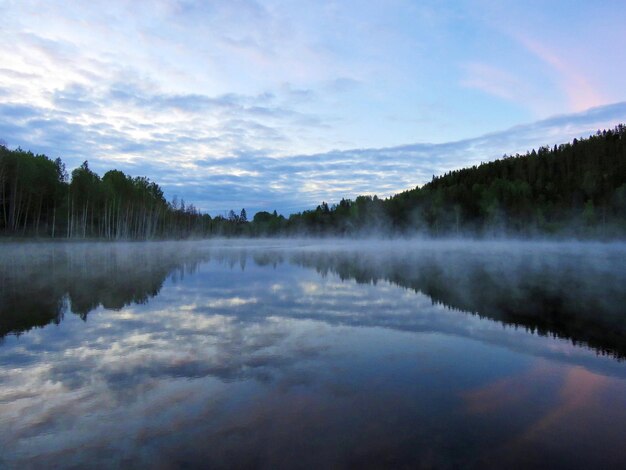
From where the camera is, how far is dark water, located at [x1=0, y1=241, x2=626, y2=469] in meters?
5.42

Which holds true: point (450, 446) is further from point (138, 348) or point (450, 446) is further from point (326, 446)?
point (138, 348)

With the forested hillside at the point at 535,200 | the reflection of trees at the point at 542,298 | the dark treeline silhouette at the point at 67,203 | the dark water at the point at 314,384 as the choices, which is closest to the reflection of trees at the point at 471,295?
the reflection of trees at the point at 542,298

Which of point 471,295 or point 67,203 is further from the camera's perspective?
point 67,203

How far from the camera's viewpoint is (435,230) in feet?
446

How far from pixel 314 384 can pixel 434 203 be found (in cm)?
13772

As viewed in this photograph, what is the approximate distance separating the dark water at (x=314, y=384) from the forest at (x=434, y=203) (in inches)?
2610

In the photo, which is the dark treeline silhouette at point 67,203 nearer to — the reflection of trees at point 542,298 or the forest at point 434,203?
the forest at point 434,203

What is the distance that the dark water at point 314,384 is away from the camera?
542 cm

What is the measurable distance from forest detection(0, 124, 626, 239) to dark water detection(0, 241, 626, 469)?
2610 inches

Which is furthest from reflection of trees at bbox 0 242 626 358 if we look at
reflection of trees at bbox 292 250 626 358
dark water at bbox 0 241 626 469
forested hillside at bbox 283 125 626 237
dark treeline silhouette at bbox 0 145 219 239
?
forested hillside at bbox 283 125 626 237

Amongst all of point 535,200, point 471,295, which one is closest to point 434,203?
point 535,200

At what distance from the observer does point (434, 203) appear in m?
139

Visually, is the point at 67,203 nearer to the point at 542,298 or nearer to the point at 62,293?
the point at 62,293

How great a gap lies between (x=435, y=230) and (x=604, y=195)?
1818 inches
